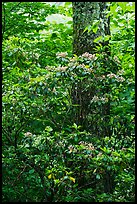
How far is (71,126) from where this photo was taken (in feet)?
10.5

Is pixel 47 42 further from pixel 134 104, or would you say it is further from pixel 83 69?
pixel 134 104

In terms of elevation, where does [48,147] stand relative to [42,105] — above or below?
below

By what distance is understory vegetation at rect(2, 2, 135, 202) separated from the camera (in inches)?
115

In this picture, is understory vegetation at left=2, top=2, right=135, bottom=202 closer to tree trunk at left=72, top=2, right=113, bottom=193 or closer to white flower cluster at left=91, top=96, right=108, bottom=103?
white flower cluster at left=91, top=96, right=108, bottom=103

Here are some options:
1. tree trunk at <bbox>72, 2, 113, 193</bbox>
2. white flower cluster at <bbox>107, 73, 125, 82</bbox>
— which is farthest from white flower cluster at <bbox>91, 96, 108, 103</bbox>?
tree trunk at <bbox>72, 2, 113, 193</bbox>

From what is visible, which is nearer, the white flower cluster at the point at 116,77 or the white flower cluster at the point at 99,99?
the white flower cluster at the point at 116,77

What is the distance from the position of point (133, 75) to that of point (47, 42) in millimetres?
1920

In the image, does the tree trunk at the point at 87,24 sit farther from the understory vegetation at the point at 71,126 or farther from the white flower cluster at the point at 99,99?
the white flower cluster at the point at 99,99

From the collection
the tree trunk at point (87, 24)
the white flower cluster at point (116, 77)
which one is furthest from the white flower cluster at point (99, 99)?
the tree trunk at point (87, 24)

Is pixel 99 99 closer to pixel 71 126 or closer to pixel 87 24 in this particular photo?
pixel 71 126

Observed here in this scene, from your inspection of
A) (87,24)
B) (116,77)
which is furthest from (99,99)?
(87,24)

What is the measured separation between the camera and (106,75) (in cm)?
322

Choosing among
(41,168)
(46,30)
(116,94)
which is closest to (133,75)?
(116,94)

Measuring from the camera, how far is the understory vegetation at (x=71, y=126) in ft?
9.62
